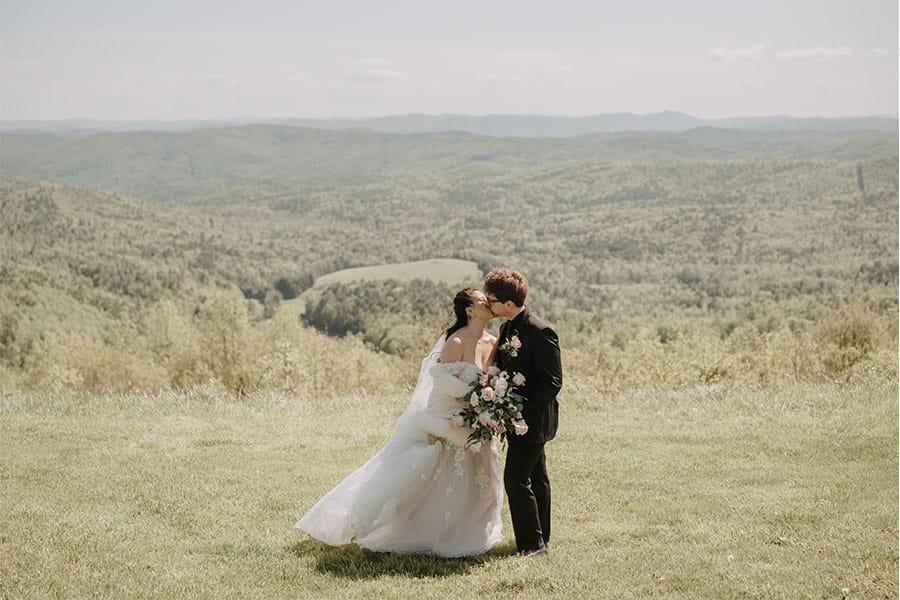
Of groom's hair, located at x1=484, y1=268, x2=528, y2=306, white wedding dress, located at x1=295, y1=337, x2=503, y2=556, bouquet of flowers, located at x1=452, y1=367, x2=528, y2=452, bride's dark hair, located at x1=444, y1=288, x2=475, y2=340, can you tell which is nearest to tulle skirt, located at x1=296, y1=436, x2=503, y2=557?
white wedding dress, located at x1=295, y1=337, x2=503, y2=556

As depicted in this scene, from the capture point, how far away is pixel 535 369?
25.8 feet

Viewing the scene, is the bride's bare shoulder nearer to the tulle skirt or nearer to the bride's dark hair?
the bride's dark hair

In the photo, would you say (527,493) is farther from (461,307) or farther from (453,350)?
(461,307)

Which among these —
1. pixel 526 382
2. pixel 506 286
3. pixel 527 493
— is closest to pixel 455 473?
pixel 527 493

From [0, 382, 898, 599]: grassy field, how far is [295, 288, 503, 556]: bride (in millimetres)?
283

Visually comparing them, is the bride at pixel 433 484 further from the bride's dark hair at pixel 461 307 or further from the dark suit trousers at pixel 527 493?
the dark suit trousers at pixel 527 493

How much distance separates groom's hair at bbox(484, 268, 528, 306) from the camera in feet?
24.9

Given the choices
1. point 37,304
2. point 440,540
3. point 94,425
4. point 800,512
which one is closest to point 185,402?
point 94,425

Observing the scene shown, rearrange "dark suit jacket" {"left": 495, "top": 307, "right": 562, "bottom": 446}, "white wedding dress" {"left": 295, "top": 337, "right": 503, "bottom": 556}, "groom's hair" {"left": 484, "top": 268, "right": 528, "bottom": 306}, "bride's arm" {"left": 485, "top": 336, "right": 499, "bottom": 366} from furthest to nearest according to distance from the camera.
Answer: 1. "bride's arm" {"left": 485, "top": 336, "right": 499, "bottom": 366}
2. "white wedding dress" {"left": 295, "top": 337, "right": 503, "bottom": 556}
3. "dark suit jacket" {"left": 495, "top": 307, "right": 562, "bottom": 446}
4. "groom's hair" {"left": 484, "top": 268, "right": 528, "bottom": 306}

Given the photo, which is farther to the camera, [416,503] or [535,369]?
[416,503]

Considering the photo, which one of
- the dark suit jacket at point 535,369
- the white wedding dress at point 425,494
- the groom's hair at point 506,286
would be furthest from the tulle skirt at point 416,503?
the groom's hair at point 506,286

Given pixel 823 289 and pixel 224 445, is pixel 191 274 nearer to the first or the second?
pixel 823 289

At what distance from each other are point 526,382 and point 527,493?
126 centimetres

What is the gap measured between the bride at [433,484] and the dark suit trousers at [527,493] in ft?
1.08
